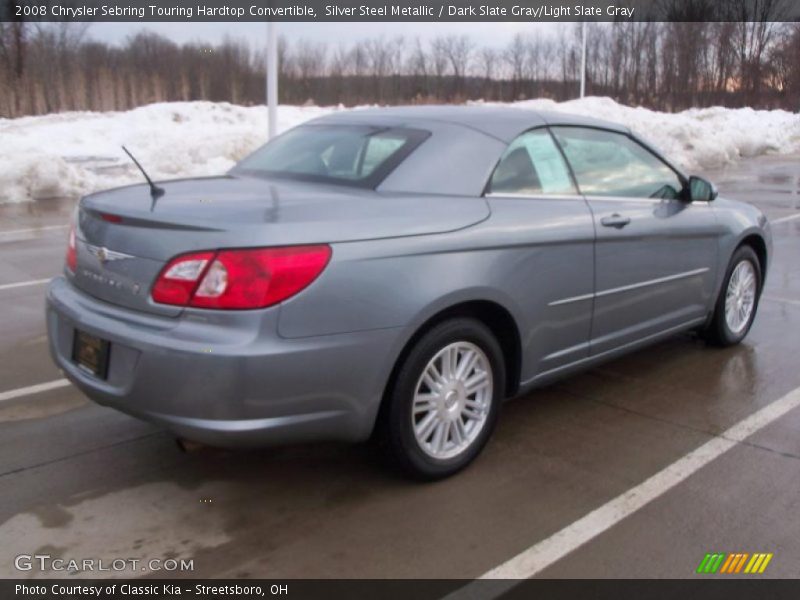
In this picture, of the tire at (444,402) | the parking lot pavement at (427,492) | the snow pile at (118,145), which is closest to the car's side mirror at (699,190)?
the parking lot pavement at (427,492)

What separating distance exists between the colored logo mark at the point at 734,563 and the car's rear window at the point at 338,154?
6.71 feet

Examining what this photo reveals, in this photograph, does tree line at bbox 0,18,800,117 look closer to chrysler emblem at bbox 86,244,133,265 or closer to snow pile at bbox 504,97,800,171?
snow pile at bbox 504,97,800,171

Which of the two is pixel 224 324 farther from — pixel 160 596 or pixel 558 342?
pixel 558 342

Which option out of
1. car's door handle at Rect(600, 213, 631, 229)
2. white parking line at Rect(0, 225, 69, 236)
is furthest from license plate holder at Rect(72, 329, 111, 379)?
white parking line at Rect(0, 225, 69, 236)

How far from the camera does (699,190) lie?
4852 millimetres

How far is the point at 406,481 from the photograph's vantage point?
3.48 m

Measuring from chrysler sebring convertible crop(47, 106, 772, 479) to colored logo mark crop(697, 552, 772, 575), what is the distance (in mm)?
1105

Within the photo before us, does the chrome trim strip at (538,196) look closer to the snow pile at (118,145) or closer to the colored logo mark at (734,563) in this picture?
the colored logo mark at (734,563)

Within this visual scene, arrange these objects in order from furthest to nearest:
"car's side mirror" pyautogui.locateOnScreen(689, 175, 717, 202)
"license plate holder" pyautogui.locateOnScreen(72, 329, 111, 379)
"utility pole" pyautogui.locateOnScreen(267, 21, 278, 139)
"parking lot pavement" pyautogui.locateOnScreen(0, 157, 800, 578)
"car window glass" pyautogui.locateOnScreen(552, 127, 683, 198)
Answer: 1. "utility pole" pyautogui.locateOnScreen(267, 21, 278, 139)
2. "car's side mirror" pyautogui.locateOnScreen(689, 175, 717, 202)
3. "car window glass" pyautogui.locateOnScreen(552, 127, 683, 198)
4. "license plate holder" pyautogui.locateOnScreen(72, 329, 111, 379)
5. "parking lot pavement" pyautogui.locateOnScreen(0, 157, 800, 578)

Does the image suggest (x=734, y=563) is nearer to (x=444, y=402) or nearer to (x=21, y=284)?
(x=444, y=402)

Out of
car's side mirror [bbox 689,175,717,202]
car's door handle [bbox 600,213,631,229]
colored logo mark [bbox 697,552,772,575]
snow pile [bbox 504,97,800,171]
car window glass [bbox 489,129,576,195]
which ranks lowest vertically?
colored logo mark [bbox 697,552,772,575]

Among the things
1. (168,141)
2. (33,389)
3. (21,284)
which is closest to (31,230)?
(21,284)

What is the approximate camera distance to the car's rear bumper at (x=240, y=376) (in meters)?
2.84

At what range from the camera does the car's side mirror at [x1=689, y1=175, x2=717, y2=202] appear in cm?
482
